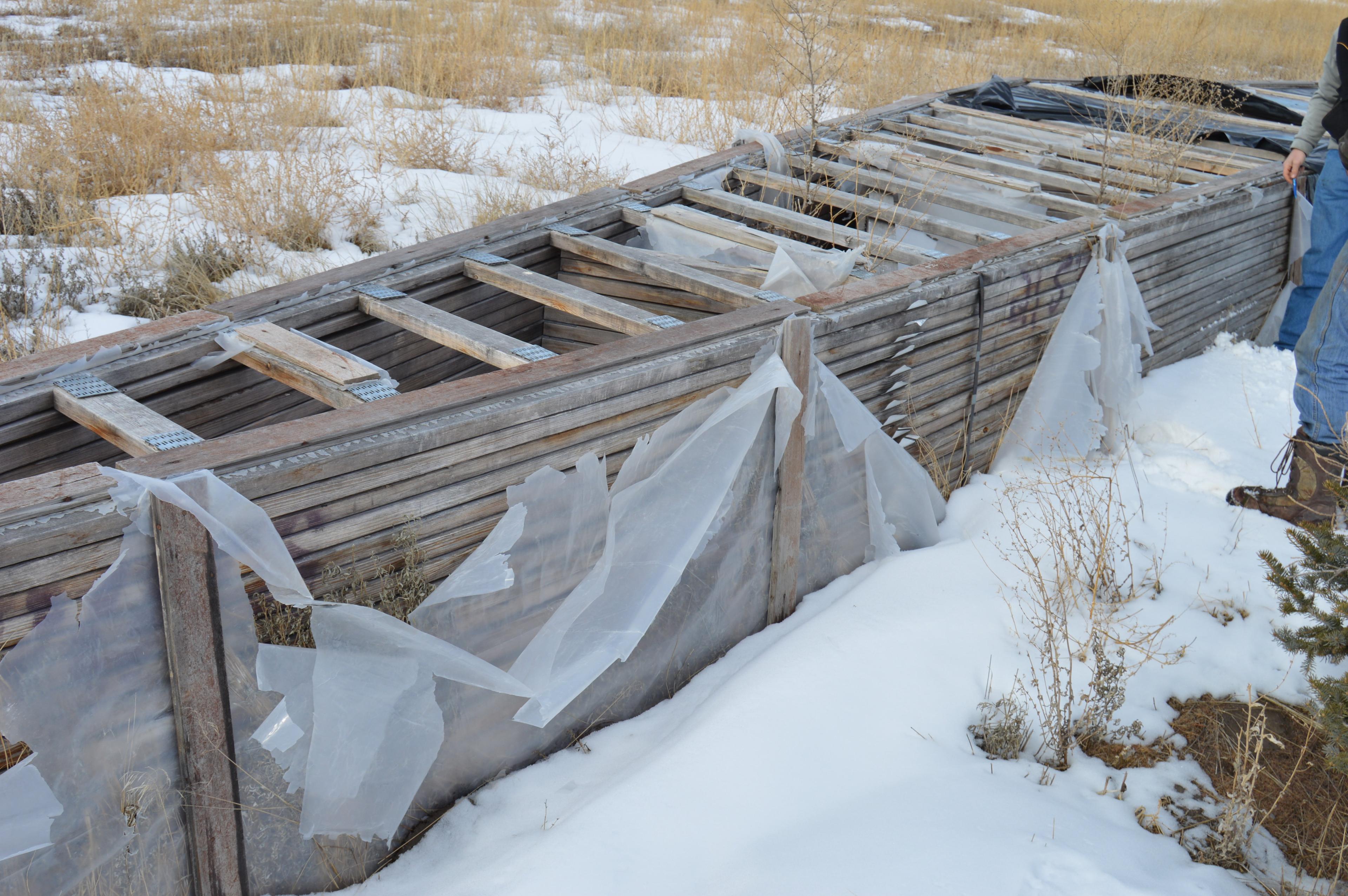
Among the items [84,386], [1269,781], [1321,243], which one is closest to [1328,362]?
[1269,781]

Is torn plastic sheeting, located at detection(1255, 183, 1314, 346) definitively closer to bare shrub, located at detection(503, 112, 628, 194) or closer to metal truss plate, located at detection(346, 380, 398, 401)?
bare shrub, located at detection(503, 112, 628, 194)

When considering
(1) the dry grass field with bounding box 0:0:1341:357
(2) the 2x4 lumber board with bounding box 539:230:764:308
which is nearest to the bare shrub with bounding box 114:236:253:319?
(1) the dry grass field with bounding box 0:0:1341:357

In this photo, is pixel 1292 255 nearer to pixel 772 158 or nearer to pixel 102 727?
pixel 772 158

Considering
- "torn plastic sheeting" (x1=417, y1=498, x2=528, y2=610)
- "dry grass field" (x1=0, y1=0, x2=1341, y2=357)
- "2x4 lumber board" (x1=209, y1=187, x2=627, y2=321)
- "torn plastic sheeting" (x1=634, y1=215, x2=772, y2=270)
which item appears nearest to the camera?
"torn plastic sheeting" (x1=417, y1=498, x2=528, y2=610)

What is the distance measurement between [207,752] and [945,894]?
157 centimetres

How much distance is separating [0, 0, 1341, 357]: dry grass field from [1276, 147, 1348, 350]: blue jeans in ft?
5.24

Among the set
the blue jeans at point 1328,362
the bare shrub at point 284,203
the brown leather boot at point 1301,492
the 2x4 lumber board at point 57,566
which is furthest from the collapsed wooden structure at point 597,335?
the bare shrub at point 284,203

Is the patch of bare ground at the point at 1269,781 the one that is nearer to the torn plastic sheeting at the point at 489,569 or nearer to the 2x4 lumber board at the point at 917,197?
the torn plastic sheeting at the point at 489,569

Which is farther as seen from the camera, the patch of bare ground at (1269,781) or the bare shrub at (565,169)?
the bare shrub at (565,169)

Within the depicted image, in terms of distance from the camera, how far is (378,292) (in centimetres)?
326

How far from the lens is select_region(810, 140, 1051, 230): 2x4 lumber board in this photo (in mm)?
4594

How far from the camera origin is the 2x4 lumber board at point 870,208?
430cm

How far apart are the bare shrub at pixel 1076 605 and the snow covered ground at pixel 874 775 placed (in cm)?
6

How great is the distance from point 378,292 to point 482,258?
48 cm
